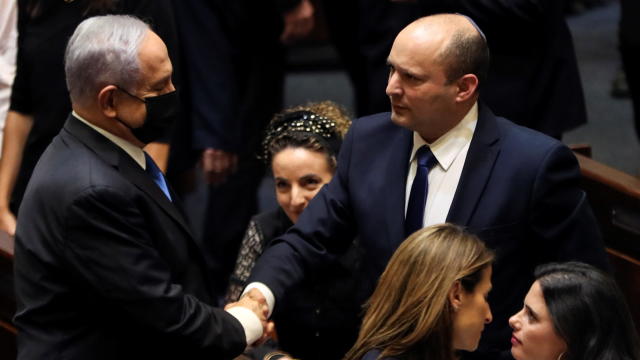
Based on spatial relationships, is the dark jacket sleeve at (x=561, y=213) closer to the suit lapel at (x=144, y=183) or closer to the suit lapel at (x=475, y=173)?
the suit lapel at (x=475, y=173)

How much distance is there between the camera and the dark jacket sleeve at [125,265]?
2836 mm

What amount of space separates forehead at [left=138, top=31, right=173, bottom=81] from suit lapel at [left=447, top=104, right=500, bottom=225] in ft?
2.54

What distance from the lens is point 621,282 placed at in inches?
150

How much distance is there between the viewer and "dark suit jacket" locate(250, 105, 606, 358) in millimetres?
3105

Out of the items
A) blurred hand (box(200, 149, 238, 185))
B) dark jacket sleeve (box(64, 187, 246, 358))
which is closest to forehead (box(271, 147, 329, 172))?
dark jacket sleeve (box(64, 187, 246, 358))

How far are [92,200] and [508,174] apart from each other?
100cm

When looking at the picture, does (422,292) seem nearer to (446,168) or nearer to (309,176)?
(446,168)

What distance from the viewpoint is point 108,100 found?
2.96 m

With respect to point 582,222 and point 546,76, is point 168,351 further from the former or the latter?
point 546,76

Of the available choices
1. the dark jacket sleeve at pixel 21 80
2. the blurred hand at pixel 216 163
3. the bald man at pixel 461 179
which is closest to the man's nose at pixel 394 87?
the bald man at pixel 461 179

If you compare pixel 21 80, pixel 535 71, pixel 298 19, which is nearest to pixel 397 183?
pixel 535 71

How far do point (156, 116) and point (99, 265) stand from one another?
39cm

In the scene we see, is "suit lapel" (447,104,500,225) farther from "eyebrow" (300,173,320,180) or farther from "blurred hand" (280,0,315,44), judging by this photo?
"blurred hand" (280,0,315,44)

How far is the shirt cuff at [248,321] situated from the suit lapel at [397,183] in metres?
0.40
